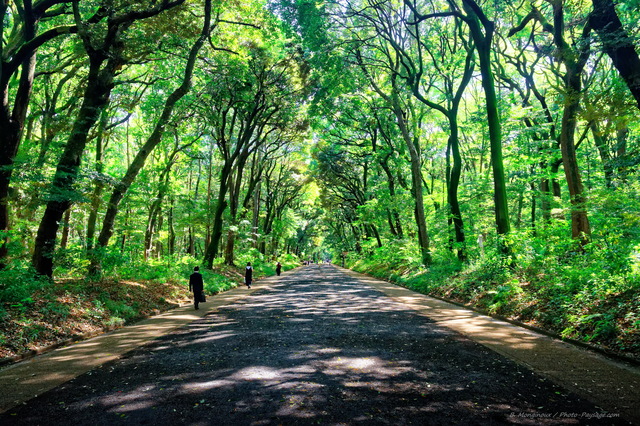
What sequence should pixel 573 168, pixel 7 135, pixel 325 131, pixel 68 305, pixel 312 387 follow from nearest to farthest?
pixel 312 387
pixel 68 305
pixel 7 135
pixel 573 168
pixel 325 131

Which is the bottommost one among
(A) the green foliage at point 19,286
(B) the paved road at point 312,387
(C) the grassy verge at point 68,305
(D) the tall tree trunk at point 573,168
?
(B) the paved road at point 312,387

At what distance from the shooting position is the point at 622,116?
22.4 ft

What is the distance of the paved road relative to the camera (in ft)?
11.0

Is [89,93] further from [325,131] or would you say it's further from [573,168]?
[325,131]

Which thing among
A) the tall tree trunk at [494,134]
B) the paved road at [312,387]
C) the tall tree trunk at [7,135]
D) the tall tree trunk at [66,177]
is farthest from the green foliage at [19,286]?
the tall tree trunk at [494,134]

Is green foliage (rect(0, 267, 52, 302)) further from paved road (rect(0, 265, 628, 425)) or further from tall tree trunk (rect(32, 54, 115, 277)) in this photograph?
paved road (rect(0, 265, 628, 425))

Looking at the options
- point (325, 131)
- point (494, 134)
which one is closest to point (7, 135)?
point (494, 134)

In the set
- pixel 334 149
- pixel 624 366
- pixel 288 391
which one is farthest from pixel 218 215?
pixel 624 366

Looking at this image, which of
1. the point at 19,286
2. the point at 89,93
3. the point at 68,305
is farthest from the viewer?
the point at 89,93

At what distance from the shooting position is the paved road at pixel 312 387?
11.0 feet

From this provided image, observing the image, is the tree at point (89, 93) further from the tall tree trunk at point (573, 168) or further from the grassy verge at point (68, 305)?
the tall tree trunk at point (573, 168)

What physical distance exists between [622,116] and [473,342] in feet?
18.0

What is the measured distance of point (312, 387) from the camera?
405cm

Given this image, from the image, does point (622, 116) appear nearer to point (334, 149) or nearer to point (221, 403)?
point (221, 403)
